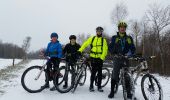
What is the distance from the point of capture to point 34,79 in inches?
335

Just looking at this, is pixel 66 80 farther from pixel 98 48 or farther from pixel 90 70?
pixel 98 48

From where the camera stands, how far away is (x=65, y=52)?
9586 mm

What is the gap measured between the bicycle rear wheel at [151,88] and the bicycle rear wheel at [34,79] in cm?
293

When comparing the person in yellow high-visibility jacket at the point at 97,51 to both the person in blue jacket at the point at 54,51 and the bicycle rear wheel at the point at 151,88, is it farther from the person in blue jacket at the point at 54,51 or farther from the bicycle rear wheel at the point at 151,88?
the bicycle rear wheel at the point at 151,88

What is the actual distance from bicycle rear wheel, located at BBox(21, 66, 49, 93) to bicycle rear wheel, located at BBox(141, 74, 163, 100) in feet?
9.62

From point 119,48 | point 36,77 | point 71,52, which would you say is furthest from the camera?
point 71,52

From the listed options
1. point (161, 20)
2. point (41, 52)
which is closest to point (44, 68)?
point (41, 52)

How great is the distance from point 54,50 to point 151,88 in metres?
3.25

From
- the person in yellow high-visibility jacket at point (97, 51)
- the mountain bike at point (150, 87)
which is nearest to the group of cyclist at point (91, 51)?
the person in yellow high-visibility jacket at point (97, 51)

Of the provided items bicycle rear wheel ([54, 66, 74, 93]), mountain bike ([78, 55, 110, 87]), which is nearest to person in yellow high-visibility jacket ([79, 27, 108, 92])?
mountain bike ([78, 55, 110, 87])

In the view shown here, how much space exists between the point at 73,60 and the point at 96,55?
2.63ft

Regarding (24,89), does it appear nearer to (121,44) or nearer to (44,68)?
(44,68)

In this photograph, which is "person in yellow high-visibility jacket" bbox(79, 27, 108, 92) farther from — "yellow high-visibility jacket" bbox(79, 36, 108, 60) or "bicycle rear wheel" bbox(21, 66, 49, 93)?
"bicycle rear wheel" bbox(21, 66, 49, 93)

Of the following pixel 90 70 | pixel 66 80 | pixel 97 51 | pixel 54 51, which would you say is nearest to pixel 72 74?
pixel 66 80
